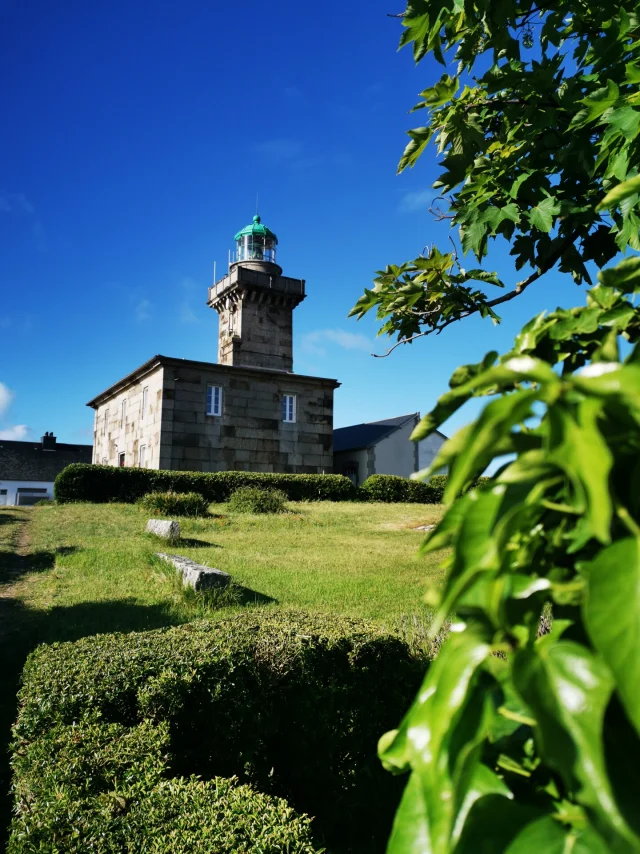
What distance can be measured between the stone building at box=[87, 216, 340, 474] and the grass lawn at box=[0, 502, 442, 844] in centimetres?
756

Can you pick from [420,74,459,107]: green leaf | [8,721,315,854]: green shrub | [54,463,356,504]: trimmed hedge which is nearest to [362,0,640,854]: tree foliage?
[8,721,315,854]: green shrub

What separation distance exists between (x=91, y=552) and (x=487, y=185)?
11577mm

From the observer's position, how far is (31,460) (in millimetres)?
45875

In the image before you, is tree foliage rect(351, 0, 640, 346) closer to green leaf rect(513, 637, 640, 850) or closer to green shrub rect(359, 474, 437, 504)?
green leaf rect(513, 637, 640, 850)

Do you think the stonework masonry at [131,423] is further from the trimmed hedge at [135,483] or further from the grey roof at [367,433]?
the grey roof at [367,433]

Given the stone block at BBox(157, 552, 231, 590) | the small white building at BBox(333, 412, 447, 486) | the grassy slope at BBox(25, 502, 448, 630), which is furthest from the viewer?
the small white building at BBox(333, 412, 447, 486)

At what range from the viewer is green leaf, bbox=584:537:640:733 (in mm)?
568

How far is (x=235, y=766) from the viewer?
4496 mm

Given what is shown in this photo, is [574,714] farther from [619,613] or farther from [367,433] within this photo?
[367,433]

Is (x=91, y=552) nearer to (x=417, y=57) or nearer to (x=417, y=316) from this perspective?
(x=417, y=316)

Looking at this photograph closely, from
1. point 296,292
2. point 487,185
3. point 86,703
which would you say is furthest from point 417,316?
point 296,292

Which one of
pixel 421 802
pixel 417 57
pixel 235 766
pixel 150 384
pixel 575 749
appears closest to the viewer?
pixel 575 749

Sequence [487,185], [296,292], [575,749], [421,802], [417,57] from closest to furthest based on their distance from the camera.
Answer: [575,749], [421,802], [417,57], [487,185], [296,292]

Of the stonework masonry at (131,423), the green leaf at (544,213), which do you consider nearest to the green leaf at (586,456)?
the green leaf at (544,213)
